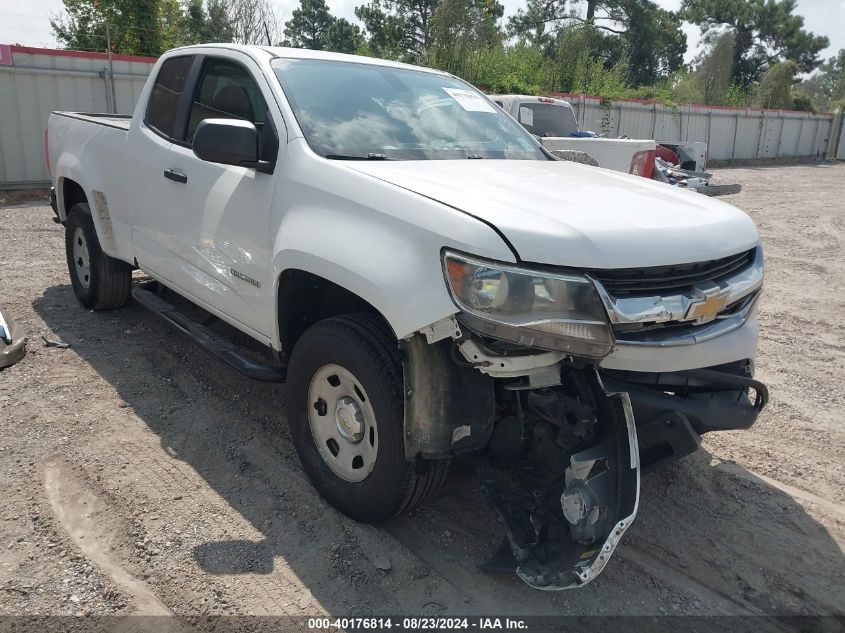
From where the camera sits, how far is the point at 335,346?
294 cm

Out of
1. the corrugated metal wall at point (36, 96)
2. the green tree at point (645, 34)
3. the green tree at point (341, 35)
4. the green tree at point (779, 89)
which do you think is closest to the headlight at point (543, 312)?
the corrugated metal wall at point (36, 96)

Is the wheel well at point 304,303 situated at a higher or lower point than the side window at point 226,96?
lower

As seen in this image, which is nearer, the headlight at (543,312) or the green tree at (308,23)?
the headlight at (543,312)

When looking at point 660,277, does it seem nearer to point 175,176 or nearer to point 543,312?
point 543,312

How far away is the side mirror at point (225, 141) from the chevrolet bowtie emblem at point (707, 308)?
79.8 inches

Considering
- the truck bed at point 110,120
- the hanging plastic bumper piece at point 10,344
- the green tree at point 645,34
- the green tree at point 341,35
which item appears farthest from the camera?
the green tree at point 341,35

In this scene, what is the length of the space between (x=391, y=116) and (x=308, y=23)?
224 feet

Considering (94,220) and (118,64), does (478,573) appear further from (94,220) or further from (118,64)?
(118,64)

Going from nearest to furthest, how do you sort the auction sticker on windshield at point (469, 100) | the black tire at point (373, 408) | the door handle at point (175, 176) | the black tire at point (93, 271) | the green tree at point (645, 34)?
the black tire at point (373, 408) < the door handle at point (175, 176) < the auction sticker on windshield at point (469, 100) < the black tire at point (93, 271) < the green tree at point (645, 34)

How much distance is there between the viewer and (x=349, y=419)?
9.86 ft

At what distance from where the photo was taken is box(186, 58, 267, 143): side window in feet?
12.1

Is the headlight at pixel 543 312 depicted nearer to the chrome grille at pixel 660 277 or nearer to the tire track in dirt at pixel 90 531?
the chrome grille at pixel 660 277

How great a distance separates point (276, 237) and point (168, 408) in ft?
5.54

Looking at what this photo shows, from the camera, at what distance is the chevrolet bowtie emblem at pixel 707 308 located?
103 inches
